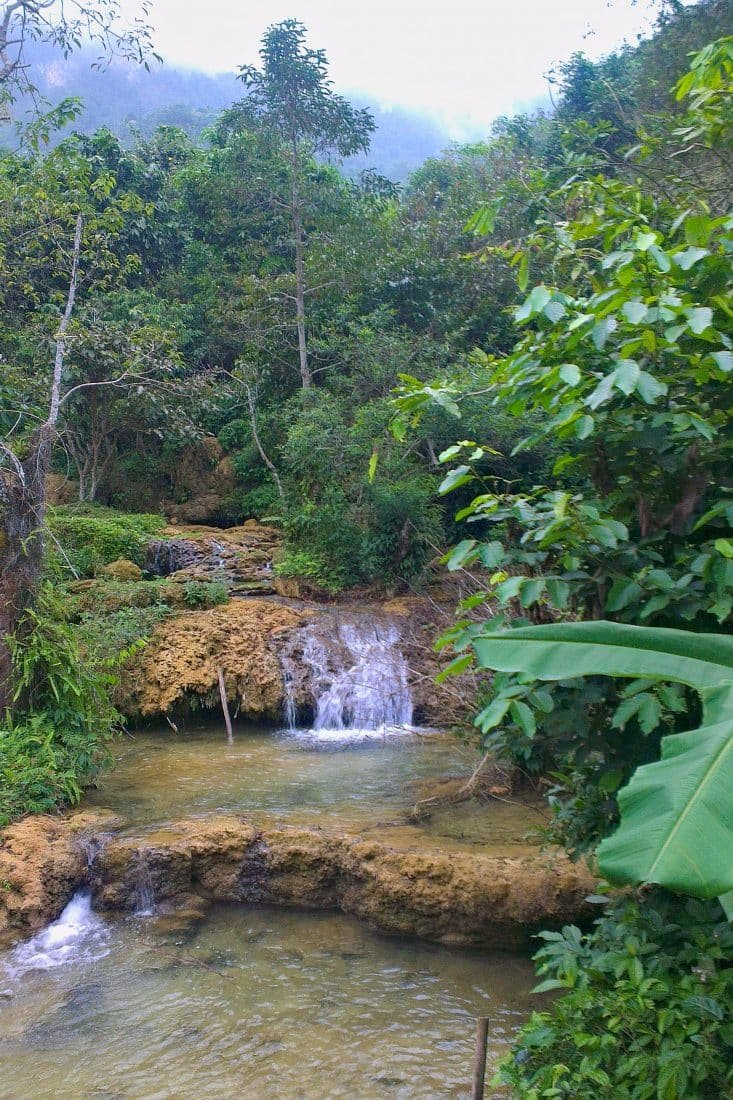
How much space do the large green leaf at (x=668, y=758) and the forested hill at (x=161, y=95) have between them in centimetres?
6132

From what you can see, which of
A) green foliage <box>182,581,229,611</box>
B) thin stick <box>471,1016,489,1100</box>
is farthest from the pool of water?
thin stick <box>471,1016,489,1100</box>

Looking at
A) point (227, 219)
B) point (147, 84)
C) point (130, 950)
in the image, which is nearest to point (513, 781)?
point (130, 950)

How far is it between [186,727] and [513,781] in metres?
5.77

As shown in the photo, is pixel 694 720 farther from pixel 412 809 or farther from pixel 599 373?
pixel 412 809

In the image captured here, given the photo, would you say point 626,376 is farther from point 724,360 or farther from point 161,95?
point 161,95

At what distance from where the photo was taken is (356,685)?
1210 cm

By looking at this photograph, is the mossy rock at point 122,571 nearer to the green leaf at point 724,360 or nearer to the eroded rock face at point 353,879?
the eroded rock face at point 353,879

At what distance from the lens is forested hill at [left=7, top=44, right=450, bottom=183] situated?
63062 millimetres

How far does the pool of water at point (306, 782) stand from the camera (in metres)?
6.85

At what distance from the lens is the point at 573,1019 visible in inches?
128

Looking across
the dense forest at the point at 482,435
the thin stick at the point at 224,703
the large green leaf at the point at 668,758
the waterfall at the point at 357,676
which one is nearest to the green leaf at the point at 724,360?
the dense forest at the point at 482,435

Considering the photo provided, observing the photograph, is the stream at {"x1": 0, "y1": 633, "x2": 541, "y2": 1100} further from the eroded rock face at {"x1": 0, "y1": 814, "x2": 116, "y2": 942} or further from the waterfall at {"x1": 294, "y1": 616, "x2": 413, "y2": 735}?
the waterfall at {"x1": 294, "y1": 616, "x2": 413, "y2": 735}

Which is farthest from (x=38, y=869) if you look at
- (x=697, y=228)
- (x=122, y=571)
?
(x=122, y=571)

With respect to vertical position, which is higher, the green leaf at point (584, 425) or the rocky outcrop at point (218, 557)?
the rocky outcrop at point (218, 557)
